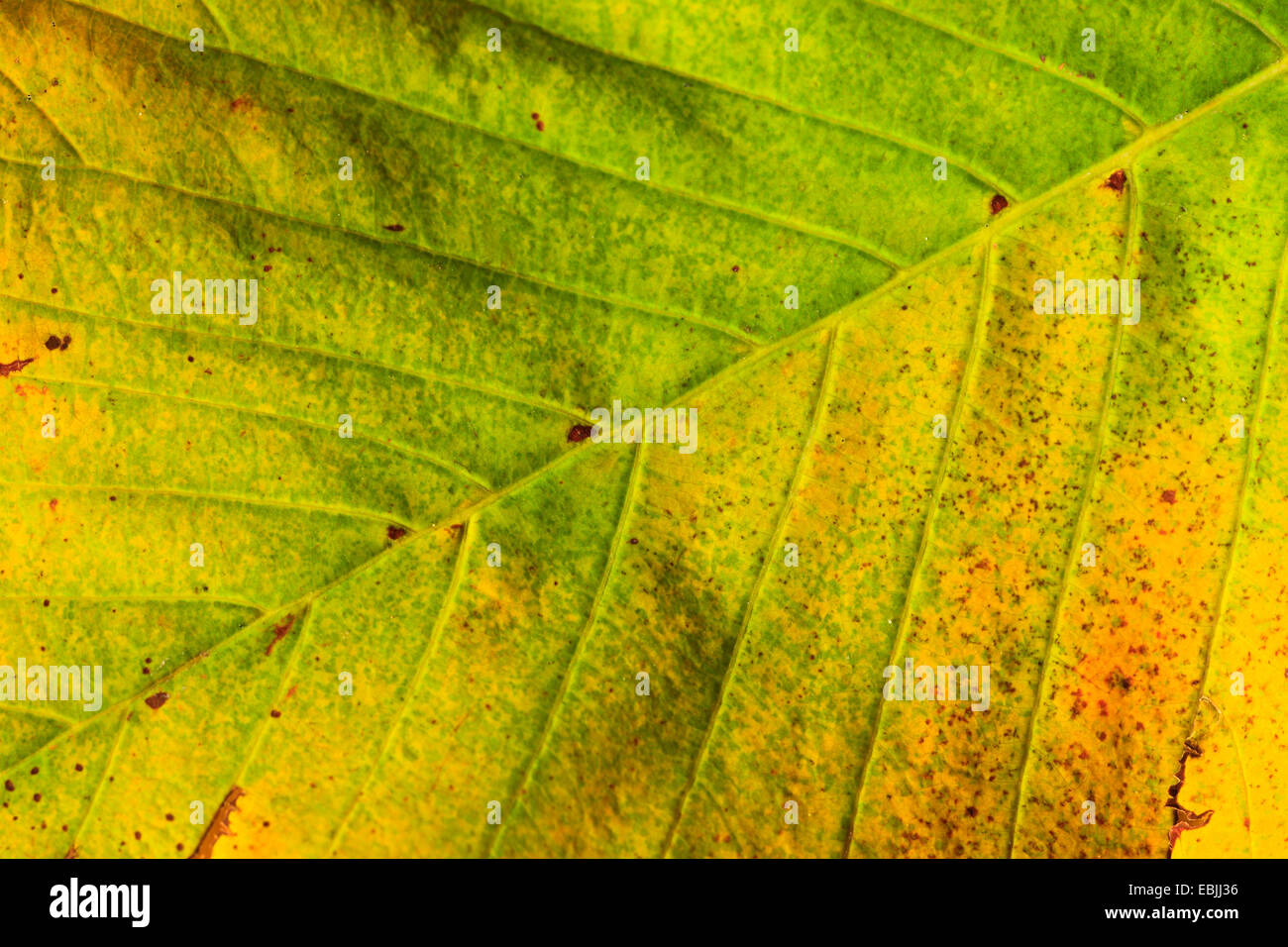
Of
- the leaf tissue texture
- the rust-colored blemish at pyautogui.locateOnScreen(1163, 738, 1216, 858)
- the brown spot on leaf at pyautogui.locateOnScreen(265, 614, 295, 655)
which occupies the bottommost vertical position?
the rust-colored blemish at pyautogui.locateOnScreen(1163, 738, 1216, 858)

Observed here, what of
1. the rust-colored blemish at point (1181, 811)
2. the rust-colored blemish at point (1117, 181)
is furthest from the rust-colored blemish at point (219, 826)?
the rust-colored blemish at point (1117, 181)

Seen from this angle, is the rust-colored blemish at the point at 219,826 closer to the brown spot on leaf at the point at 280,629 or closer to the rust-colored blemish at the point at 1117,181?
the brown spot on leaf at the point at 280,629

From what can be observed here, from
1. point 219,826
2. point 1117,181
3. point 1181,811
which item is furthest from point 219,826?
point 1117,181

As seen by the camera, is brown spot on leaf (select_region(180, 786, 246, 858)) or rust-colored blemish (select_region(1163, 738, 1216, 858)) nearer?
brown spot on leaf (select_region(180, 786, 246, 858))

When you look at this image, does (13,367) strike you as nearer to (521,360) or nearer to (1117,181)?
(521,360)

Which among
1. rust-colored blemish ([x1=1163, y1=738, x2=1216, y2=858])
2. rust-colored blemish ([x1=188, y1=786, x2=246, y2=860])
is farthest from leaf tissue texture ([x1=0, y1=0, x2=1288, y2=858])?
rust-colored blemish ([x1=1163, y1=738, x2=1216, y2=858])

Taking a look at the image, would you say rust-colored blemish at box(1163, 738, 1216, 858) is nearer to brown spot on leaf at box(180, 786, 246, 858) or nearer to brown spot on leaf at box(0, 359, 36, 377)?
brown spot on leaf at box(180, 786, 246, 858)
